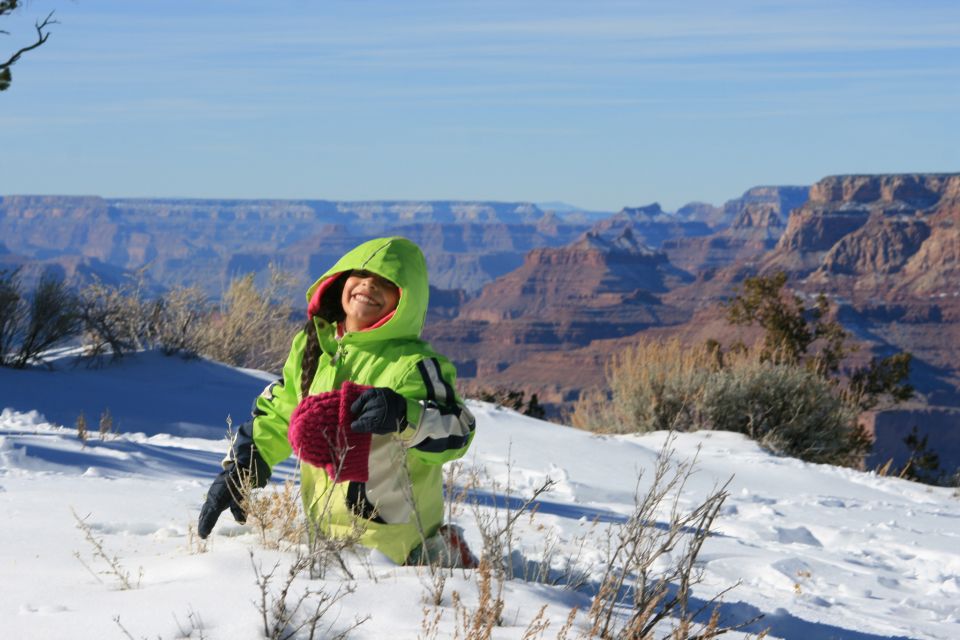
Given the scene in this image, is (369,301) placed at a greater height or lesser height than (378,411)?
greater

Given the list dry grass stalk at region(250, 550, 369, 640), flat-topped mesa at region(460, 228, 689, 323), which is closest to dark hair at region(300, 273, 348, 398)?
dry grass stalk at region(250, 550, 369, 640)

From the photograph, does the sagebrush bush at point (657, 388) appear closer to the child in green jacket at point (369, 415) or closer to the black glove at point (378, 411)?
the child in green jacket at point (369, 415)

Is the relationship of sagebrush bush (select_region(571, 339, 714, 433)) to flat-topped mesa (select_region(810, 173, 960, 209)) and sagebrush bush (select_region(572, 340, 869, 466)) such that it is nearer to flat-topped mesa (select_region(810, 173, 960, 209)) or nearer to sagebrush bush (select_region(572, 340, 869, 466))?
sagebrush bush (select_region(572, 340, 869, 466))

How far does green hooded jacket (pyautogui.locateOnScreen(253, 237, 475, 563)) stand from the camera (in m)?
3.79

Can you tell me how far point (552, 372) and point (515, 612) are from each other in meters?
122

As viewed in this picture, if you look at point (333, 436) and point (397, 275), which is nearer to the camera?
point (333, 436)

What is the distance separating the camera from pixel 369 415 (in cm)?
360

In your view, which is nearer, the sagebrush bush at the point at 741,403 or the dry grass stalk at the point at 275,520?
the dry grass stalk at the point at 275,520

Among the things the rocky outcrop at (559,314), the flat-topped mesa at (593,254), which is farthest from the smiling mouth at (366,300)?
the flat-topped mesa at (593,254)

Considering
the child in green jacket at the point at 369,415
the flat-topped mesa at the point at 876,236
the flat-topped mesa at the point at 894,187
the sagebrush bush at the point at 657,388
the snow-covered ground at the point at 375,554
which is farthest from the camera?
the flat-topped mesa at the point at 894,187

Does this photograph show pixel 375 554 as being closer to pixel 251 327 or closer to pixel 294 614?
pixel 294 614

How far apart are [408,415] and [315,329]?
60 cm

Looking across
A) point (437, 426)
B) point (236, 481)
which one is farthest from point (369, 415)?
point (236, 481)

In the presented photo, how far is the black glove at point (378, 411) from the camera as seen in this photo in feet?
11.8
